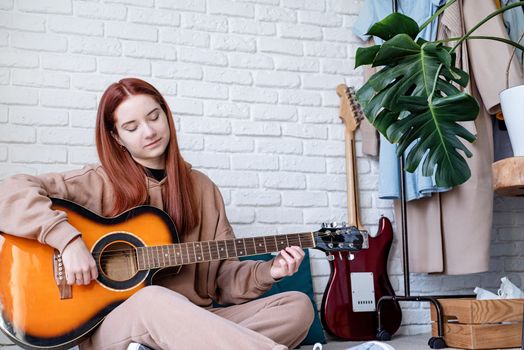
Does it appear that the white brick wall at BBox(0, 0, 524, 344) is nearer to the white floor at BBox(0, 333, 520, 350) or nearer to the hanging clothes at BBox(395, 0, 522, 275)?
the white floor at BBox(0, 333, 520, 350)

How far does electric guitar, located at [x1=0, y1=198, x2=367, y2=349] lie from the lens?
1785mm

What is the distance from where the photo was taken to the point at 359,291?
2.74 m

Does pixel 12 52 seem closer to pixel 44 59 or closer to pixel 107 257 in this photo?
pixel 44 59

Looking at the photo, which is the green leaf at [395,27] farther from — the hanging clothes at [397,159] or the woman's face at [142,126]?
the hanging clothes at [397,159]

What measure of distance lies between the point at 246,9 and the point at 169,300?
5.25ft

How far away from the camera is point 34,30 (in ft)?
8.39

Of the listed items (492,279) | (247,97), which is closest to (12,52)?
(247,97)

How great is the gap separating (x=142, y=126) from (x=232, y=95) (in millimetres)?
798

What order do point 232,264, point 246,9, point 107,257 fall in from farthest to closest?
1. point 246,9
2. point 232,264
3. point 107,257

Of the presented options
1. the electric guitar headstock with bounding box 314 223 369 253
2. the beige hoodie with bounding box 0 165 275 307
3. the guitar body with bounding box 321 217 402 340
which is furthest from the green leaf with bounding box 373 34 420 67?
the guitar body with bounding box 321 217 402 340

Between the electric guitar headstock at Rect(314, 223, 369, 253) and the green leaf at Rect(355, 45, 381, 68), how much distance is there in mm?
565

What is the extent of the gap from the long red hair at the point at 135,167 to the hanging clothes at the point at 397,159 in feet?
3.27

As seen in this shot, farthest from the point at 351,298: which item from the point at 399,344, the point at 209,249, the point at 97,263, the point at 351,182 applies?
the point at 97,263

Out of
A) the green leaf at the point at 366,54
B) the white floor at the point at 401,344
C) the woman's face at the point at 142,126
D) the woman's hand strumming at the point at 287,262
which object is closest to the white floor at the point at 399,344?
the white floor at the point at 401,344
